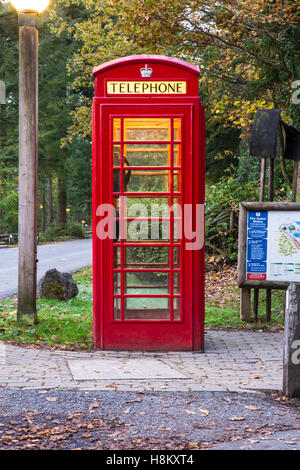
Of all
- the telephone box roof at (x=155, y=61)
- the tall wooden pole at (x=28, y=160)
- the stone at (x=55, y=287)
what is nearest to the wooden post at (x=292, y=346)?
the telephone box roof at (x=155, y=61)

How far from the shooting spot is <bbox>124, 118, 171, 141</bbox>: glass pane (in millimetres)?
6676

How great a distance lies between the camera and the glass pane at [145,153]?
6680mm

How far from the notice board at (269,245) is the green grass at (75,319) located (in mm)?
788

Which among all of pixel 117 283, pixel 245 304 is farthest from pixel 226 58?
pixel 117 283

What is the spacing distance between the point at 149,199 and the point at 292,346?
8.11ft

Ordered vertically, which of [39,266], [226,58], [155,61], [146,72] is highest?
[226,58]

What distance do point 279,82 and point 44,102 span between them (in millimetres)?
23204

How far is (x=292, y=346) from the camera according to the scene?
5086mm

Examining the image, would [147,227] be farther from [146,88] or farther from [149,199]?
[146,88]

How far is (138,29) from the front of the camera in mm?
12930

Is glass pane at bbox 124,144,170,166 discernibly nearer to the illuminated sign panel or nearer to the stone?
the illuminated sign panel

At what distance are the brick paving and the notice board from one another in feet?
3.73

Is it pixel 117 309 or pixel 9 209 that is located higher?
pixel 9 209

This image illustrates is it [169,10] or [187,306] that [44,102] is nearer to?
[169,10]
